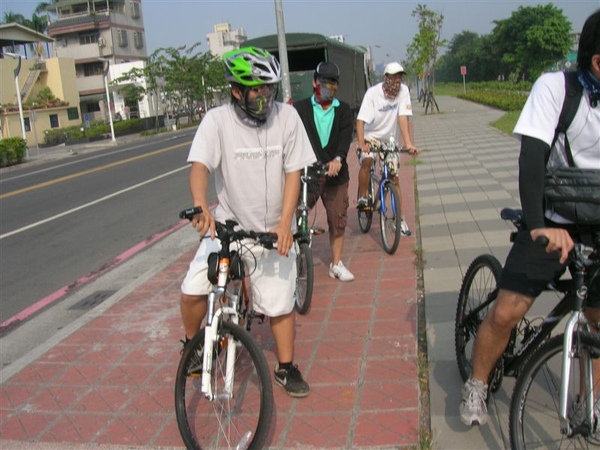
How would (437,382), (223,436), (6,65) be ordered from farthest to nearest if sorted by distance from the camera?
(6,65)
(437,382)
(223,436)

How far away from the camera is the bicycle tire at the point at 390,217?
6.34m

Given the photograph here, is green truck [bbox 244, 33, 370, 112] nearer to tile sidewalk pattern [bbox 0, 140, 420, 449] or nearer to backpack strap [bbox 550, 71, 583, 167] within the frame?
tile sidewalk pattern [bbox 0, 140, 420, 449]

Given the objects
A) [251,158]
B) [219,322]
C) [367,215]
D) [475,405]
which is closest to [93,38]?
[367,215]

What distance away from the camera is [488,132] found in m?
19.5

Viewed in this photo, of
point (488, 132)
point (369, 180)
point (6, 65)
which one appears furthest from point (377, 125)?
point (6, 65)

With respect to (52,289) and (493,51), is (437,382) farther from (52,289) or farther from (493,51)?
(493,51)

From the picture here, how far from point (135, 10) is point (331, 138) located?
71.5m

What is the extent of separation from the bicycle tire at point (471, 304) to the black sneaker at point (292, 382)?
0.92 meters

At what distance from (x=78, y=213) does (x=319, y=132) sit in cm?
719

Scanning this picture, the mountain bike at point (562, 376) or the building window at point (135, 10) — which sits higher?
the building window at point (135, 10)

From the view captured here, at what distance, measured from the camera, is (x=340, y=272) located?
5.80 m

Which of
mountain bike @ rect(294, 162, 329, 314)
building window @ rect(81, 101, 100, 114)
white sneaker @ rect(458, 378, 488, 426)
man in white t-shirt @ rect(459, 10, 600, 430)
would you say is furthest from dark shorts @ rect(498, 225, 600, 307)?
building window @ rect(81, 101, 100, 114)

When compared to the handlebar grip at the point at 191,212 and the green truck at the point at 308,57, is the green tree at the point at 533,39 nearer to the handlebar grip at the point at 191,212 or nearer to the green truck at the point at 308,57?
the green truck at the point at 308,57

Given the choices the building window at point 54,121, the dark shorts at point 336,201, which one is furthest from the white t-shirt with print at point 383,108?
the building window at point 54,121
